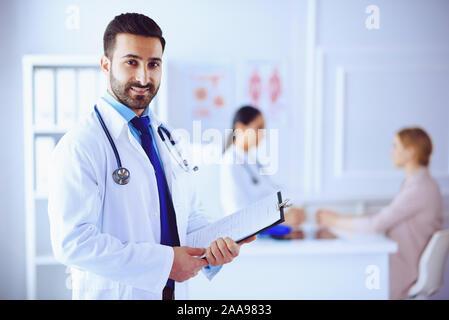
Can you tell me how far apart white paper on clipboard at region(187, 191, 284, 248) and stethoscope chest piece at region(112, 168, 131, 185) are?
25 centimetres

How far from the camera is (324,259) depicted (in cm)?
174

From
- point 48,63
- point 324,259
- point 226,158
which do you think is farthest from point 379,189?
point 48,63

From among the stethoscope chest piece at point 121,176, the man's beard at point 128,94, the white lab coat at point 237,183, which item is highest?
the man's beard at point 128,94

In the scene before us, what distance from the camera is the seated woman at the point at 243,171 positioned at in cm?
200

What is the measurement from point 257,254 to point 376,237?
1.93ft

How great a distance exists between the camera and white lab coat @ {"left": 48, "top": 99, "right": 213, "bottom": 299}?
0.88 meters

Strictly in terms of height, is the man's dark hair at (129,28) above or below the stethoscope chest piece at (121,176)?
above

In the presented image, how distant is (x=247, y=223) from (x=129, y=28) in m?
0.54

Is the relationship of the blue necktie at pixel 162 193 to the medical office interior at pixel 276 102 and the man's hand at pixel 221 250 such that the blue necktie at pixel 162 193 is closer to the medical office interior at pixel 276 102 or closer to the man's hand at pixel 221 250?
the man's hand at pixel 221 250

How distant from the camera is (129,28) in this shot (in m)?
0.98

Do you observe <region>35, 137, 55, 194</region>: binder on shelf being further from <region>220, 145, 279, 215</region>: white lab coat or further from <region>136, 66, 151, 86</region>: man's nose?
<region>136, 66, 151, 86</region>: man's nose

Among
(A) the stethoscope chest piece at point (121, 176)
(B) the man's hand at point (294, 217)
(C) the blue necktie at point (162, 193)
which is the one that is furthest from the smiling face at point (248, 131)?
(A) the stethoscope chest piece at point (121, 176)

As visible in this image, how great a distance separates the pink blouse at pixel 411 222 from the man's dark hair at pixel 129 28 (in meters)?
1.40
